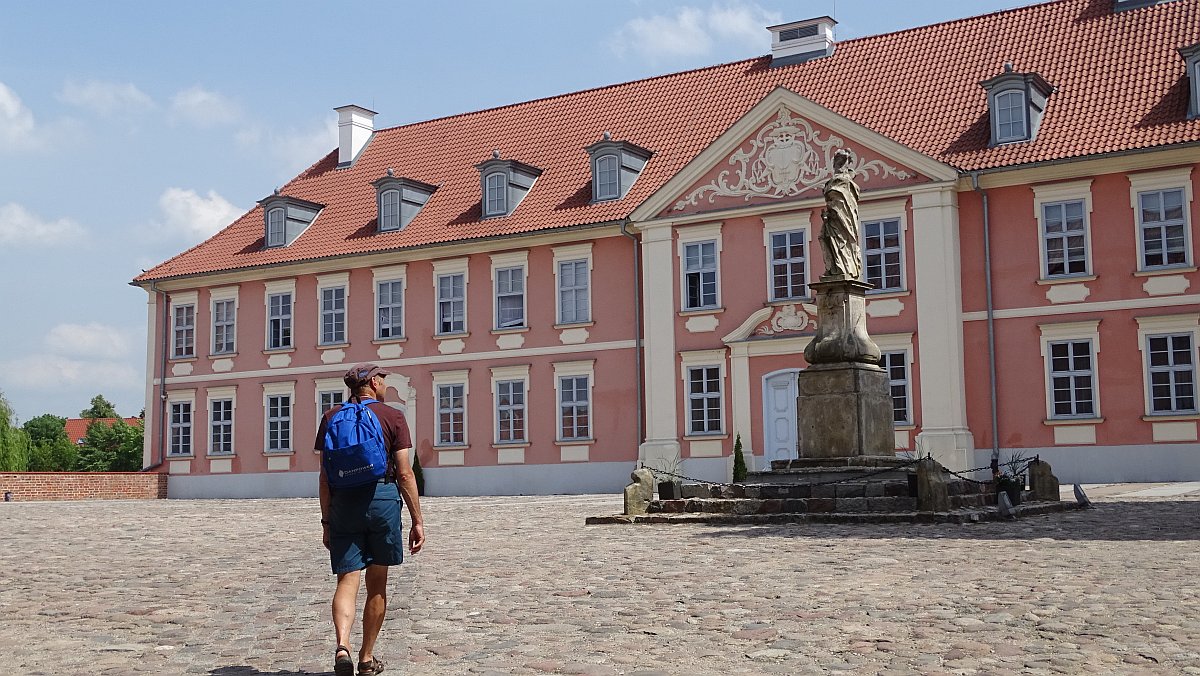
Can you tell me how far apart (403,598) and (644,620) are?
212cm

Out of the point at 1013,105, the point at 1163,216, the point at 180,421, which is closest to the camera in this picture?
the point at 1163,216

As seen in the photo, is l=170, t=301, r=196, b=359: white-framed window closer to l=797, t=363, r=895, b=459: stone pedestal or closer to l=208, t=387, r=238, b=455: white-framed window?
l=208, t=387, r=238, b=455: white-framed window

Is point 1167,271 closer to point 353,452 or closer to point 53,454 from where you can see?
point 353,452

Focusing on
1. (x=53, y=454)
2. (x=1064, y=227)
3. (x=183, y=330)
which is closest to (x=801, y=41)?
(x=1064, y=227)

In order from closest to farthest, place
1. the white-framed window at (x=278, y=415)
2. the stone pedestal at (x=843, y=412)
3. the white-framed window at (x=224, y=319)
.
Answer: the stone pedestal at (x=843, y=412)
the white-framed window at (x=278, y=415)
the white-framed window at (x=224, y=319)

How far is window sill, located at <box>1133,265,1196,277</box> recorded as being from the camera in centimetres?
2517

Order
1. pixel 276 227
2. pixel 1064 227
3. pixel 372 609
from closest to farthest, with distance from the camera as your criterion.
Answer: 1. pixel 372 609
2. pixel 1064 227
3. pixel 276 227

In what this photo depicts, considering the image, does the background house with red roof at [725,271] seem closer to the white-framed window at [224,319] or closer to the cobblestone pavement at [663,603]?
the white-framed window at [224,319]

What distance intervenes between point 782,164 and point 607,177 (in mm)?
4698

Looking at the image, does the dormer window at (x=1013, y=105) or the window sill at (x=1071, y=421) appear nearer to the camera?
Answer: the window sill at (x=1071, y=421)

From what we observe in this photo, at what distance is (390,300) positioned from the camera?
34094 millimetres

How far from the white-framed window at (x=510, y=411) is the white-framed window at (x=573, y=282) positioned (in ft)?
6.46

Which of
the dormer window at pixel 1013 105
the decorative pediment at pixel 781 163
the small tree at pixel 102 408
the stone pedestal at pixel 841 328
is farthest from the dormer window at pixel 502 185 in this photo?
the small tree at pixel 102 408

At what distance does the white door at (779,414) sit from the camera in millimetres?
28266
